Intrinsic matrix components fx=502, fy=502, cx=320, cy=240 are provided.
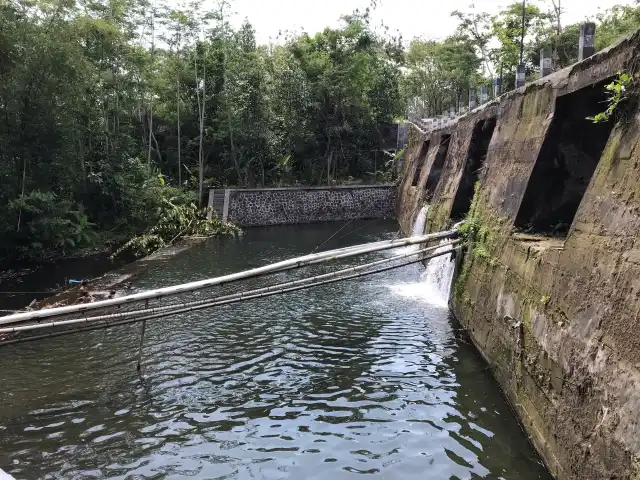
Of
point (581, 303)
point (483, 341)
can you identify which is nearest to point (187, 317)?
point (483, 341)

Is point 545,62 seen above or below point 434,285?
A: above

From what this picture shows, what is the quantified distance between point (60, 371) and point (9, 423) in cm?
155

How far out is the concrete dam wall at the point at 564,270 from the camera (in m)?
3.93

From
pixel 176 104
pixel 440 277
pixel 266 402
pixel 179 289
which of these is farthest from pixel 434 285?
pixel 176 104

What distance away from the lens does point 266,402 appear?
650cm

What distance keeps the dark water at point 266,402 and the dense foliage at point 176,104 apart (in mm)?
9050

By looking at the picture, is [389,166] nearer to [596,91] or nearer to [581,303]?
[596,91]

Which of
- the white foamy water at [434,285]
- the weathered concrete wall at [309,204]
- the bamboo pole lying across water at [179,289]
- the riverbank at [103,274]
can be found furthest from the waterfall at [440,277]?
the weathered concrete wall at [309,204]

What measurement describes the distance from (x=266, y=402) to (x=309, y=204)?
2016cm

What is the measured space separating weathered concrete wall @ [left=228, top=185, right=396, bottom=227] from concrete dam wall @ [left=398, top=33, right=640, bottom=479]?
53.8 ft

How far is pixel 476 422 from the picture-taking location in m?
5.78

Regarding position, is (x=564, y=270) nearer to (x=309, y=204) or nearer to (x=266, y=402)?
(x=266, y=402)

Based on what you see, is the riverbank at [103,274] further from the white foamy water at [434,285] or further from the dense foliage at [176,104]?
the white foamy water at [434,285]

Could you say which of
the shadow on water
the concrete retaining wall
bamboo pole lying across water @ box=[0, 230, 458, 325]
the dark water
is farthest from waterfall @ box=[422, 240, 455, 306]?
the concrete retaining wall
